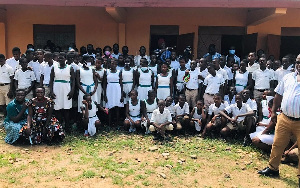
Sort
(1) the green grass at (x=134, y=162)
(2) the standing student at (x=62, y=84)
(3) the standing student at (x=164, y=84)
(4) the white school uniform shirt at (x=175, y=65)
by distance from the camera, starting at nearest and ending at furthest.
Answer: (1) the green grass at (x=134, y=162) < (2) the standing student at (x=62, y=84) < (3) the standing student at (x=164, y=84) < (4) the white school uniform shirt at (x=175, y=65)

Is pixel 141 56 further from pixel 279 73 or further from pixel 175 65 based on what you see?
pixel 279 73

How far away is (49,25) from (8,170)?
6.15 meters

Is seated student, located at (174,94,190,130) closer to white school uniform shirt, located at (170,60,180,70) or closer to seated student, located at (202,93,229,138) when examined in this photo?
seated student, located at (202,93,229,138)

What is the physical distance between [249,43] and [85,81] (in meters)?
5.23

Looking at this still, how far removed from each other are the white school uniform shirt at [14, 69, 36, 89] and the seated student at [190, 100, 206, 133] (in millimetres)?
3196

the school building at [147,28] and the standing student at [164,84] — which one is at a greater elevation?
the school building at [147,28]

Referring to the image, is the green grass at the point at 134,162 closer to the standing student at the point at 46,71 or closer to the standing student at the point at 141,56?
the standing student at the point at 46,71

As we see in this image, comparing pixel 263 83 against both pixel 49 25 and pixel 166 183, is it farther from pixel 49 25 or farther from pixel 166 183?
pixel 49 25

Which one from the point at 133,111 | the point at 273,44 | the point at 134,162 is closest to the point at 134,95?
the point at 133,111

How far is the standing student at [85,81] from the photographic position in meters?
5.79

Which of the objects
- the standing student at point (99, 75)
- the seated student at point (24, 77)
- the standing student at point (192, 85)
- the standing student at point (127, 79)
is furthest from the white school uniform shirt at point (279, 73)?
the seated student at point (24, 77)

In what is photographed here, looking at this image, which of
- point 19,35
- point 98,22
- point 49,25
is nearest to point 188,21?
point 98,22

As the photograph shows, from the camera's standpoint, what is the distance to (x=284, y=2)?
276 inches

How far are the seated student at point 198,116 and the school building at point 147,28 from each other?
3.49m
